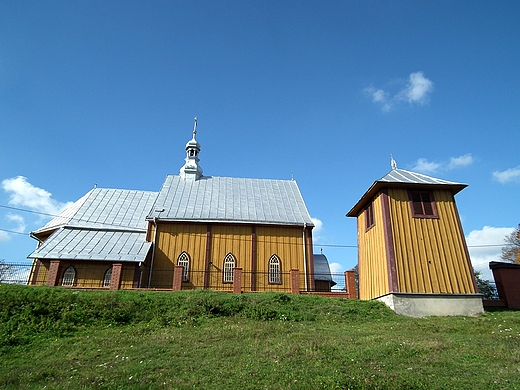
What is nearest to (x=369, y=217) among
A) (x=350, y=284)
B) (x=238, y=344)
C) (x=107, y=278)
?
(x=350, y=284)

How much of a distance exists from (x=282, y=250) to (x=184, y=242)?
5.90 metres

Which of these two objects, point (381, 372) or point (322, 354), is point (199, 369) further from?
point (381, 372)

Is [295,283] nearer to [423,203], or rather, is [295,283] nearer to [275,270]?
[275,270]

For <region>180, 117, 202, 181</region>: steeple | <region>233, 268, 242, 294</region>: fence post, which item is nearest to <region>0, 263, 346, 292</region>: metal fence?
<region>233, 268, 242, 294</region>: fence post

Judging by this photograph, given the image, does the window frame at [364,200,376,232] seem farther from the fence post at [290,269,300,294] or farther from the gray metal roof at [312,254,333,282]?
the gray metal roof at [312,254,333,282]

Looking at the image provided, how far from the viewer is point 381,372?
780 cm

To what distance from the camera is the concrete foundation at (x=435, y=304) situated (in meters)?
14.8

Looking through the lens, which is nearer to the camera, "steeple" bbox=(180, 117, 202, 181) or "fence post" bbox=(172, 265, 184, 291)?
"fence post" bbox=(172, 265, 184, 291)

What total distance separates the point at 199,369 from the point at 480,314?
1191cm

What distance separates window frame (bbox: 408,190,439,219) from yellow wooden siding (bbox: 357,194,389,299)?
137 centimetres

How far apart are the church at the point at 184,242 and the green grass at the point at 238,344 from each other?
526 cm

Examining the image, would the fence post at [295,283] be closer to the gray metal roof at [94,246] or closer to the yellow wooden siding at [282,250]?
the yellow wooden siding at [282,250]

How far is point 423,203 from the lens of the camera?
16891mm

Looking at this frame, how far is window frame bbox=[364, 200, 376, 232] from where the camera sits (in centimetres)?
1794
